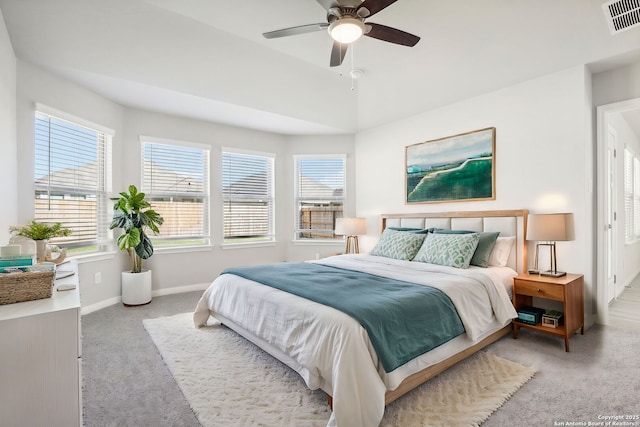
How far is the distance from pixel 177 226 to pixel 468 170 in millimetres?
4122

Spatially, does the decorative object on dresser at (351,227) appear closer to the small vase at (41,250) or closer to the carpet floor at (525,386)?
the carpet floor at (525,386)

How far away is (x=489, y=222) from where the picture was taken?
12.4ft

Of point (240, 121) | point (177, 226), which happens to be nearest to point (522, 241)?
point (240, 121)

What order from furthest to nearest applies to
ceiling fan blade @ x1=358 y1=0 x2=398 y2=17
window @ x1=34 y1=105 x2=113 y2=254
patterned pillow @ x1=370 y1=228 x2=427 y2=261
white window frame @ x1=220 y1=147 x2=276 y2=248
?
white window frame @ x1=220 y1=147 x2=276 y2=248 < patterned pillow @ x1=370 y1=228 x2=427 y2=261 < window @ x1=34 y1=105 x2=113 y2=254 < ceiling fan blade @ x1=358 y1=0 x2=398 y2=17

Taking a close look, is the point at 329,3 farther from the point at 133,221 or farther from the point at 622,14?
the point at 133,221

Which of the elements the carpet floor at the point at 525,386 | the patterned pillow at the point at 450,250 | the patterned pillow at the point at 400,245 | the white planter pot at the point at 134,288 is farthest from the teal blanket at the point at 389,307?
the white planter pot at the point at 134,288

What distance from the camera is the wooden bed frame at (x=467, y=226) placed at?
215 centimetres

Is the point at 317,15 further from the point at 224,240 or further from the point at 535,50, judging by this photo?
the point at 224,240

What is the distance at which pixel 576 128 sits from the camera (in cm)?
324

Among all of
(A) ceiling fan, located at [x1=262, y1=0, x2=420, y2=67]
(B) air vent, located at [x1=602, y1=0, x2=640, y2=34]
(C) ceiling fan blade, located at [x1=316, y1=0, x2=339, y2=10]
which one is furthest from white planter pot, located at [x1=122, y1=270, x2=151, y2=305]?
(B) air vent, located at [x1=602, y1=0, x2=640, y2=34]

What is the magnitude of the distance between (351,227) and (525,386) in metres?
3.14

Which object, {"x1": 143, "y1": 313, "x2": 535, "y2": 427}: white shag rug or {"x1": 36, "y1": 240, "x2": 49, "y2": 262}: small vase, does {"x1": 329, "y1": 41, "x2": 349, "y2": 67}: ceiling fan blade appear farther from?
{"x1": 36, "y1": 240, "x2": 49, "y2": 262}: small vase

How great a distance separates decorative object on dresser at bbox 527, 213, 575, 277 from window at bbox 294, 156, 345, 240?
3.11m

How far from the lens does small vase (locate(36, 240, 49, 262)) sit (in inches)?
95.5
